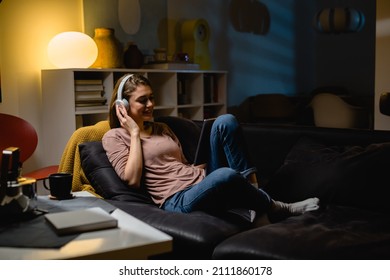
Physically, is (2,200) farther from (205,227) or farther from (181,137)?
(181,137)

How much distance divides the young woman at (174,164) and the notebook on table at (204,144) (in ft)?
0.13

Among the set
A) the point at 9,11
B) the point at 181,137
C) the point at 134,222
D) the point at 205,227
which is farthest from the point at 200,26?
the point at 134,222

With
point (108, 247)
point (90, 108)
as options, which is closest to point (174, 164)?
point (108, 247)

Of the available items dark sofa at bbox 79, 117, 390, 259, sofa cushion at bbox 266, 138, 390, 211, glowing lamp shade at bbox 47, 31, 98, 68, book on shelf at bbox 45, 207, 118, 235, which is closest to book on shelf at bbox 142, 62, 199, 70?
glowing lamp shade at bbox 47, 31, 98, 68

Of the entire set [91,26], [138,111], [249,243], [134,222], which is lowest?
[249,243]

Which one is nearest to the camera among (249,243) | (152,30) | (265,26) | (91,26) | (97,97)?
(249,243)

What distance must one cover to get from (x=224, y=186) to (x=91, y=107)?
1822 mm

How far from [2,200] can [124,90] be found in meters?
1.15

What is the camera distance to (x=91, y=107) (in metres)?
3.58

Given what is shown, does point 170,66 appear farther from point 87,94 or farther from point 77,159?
point 77,159

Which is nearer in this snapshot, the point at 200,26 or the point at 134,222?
the point at 134,222

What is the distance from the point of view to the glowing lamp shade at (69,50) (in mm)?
3461

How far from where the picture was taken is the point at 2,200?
1416mm

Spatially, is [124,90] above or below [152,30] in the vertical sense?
below
